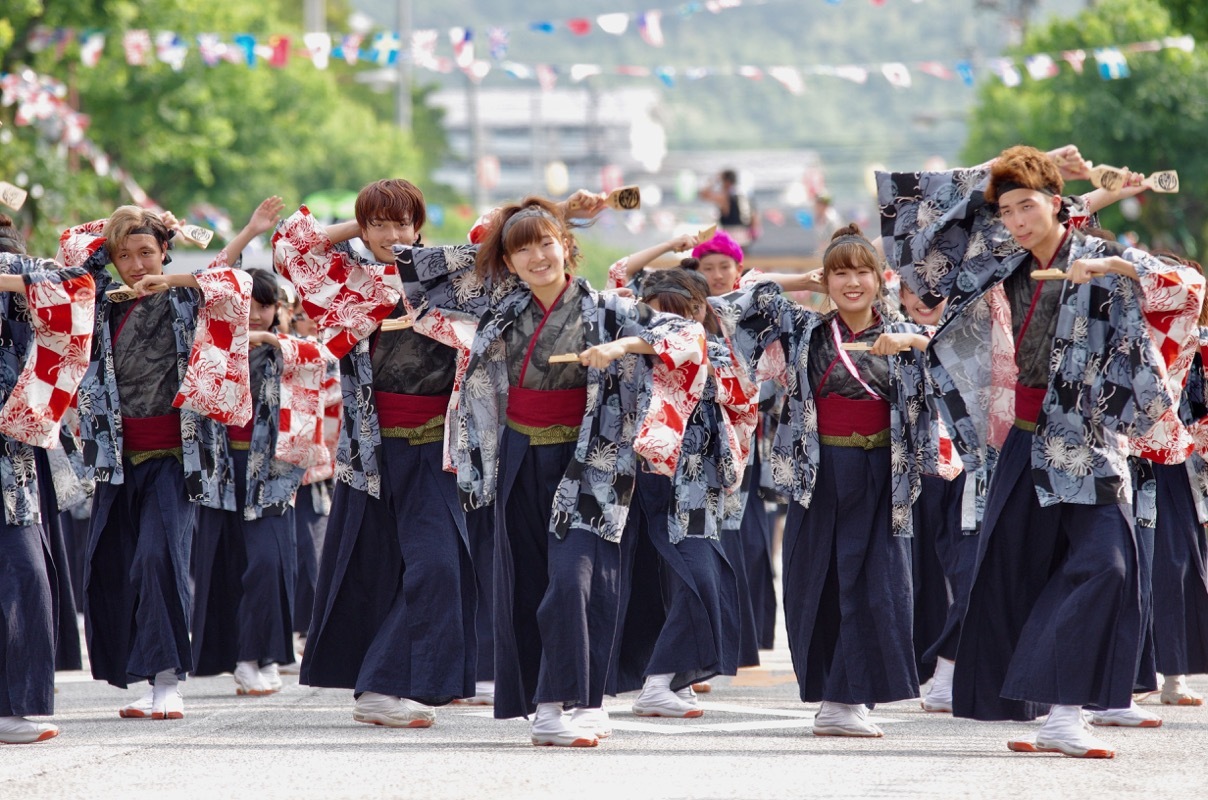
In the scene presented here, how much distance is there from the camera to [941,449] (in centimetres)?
741

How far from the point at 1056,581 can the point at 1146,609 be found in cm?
31

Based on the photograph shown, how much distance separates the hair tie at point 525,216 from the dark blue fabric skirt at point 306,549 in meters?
3.74

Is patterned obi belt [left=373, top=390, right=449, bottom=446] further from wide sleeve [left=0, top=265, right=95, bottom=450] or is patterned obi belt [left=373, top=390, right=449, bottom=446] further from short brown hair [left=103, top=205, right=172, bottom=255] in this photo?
short brown hair [left=103, top=205, right=172, bottom=255]

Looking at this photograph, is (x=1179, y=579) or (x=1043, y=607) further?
(x=1179, y=579)

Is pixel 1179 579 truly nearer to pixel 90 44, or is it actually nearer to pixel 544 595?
pixel 544 595

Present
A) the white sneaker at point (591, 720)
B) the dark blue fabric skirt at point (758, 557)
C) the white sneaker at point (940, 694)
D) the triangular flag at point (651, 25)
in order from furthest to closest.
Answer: the triangular flag at point (651, 25), the dark blue fabric skirt at point (758, 557), the white sneaker at point (940, 694), the white sneaker at point (591, 720)

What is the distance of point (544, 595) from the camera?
6559 millimetres

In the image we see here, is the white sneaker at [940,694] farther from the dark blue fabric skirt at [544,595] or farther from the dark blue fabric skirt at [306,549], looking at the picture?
the dark blue fabric skirt at [306,549]

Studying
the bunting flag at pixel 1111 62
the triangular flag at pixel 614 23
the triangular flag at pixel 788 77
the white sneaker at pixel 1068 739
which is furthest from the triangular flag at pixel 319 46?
the white sneaker at pixel 1068 739

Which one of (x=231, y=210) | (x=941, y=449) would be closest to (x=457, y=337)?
(x=941, y=449)

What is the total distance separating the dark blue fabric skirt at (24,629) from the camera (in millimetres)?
6578

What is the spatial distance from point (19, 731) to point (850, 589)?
301cm

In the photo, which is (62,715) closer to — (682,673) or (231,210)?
(682,673)

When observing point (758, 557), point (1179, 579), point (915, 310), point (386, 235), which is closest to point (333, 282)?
point (386, 235)
